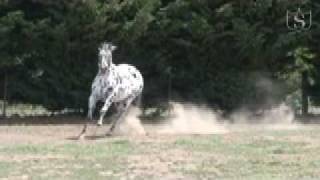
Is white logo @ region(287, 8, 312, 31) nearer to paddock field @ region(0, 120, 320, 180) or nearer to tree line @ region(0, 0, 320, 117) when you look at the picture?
tree line @ region(0, 0, 320, 117)

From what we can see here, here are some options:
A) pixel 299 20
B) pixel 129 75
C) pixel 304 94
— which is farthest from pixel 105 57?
pixel 304 94

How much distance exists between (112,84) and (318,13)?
776 centimetres

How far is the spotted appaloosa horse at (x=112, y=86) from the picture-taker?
1719 centimetres

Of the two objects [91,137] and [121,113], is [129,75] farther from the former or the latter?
[91,137]

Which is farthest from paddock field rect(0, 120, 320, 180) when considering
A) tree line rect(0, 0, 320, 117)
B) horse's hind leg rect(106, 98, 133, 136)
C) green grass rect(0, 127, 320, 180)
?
tree line rect(0, 0, 320, 117)

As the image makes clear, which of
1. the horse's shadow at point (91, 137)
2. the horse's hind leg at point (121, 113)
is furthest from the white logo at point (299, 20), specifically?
the horse's shadow at point (91, 137)

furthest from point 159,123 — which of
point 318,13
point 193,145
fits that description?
point 193,145

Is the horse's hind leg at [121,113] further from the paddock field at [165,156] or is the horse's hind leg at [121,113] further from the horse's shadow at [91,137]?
the paddock field at [165,156]

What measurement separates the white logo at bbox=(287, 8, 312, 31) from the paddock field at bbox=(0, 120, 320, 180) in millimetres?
5597

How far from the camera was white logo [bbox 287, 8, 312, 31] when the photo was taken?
72.8 ft

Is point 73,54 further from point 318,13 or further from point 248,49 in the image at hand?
point 318,13

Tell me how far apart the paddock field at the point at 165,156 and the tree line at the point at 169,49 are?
467 centimetres

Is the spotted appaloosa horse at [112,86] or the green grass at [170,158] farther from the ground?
the spotted appaloosa horse at [112,86]

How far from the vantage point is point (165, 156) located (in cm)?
1322
